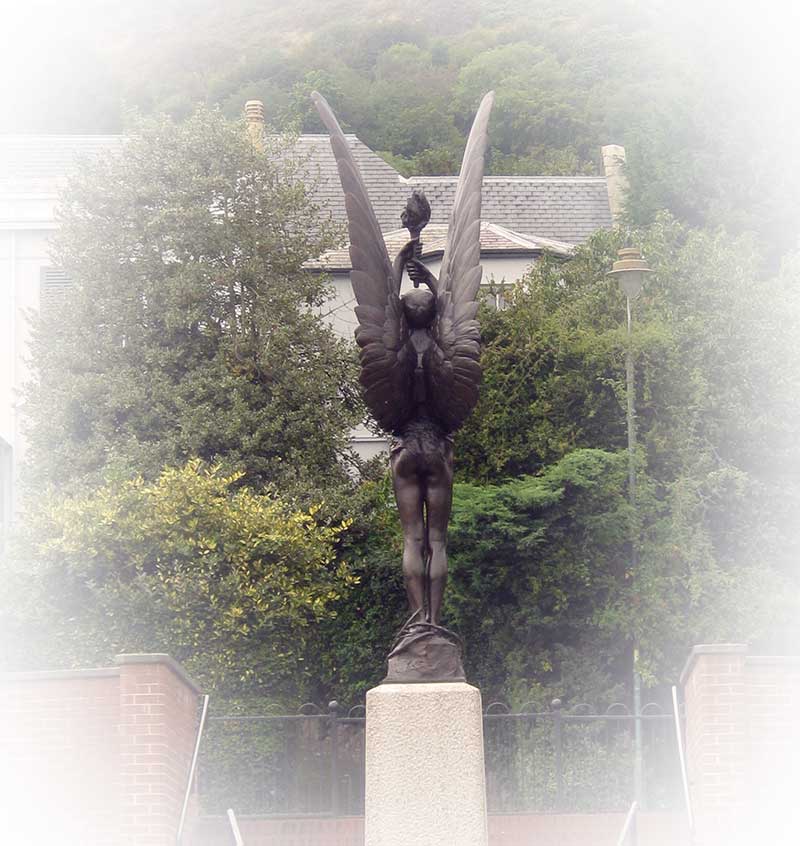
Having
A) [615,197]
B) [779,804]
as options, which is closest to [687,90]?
[615,197]

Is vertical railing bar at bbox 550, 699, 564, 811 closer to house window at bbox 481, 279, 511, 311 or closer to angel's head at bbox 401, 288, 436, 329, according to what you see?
angel's head at bbox 401, 288, 436, 329

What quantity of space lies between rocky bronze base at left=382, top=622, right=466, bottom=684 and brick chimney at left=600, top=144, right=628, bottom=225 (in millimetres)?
31119

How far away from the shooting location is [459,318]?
10273 millimetres

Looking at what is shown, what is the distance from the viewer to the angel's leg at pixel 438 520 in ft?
33.2

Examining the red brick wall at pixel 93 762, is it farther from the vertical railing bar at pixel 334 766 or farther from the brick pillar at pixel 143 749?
the vertical railing bar at pixel 334 766

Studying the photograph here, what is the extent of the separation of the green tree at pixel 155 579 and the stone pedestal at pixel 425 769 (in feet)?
34.6

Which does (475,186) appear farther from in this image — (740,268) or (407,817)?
(740,268)

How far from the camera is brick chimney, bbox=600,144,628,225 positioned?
135ft

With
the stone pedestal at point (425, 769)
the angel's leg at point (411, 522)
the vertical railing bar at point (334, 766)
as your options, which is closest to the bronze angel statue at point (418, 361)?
the angel's leg at point (411, 522)

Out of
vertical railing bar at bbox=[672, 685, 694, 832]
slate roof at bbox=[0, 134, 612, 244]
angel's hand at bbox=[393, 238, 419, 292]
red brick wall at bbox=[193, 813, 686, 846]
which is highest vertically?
slate roof at bbox=[0, 134, 612, 244]

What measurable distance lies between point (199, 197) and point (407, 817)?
731 inches

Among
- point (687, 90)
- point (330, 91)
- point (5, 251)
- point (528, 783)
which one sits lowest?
point (528, 783)

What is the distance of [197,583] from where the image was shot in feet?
66.5

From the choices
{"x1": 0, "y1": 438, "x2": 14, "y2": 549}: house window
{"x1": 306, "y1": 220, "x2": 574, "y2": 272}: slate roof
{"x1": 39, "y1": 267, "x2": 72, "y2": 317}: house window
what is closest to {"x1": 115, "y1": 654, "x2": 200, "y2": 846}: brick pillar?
{"x1": 39, "y1": 267, "x2": 72, "y2": 317}: house window
